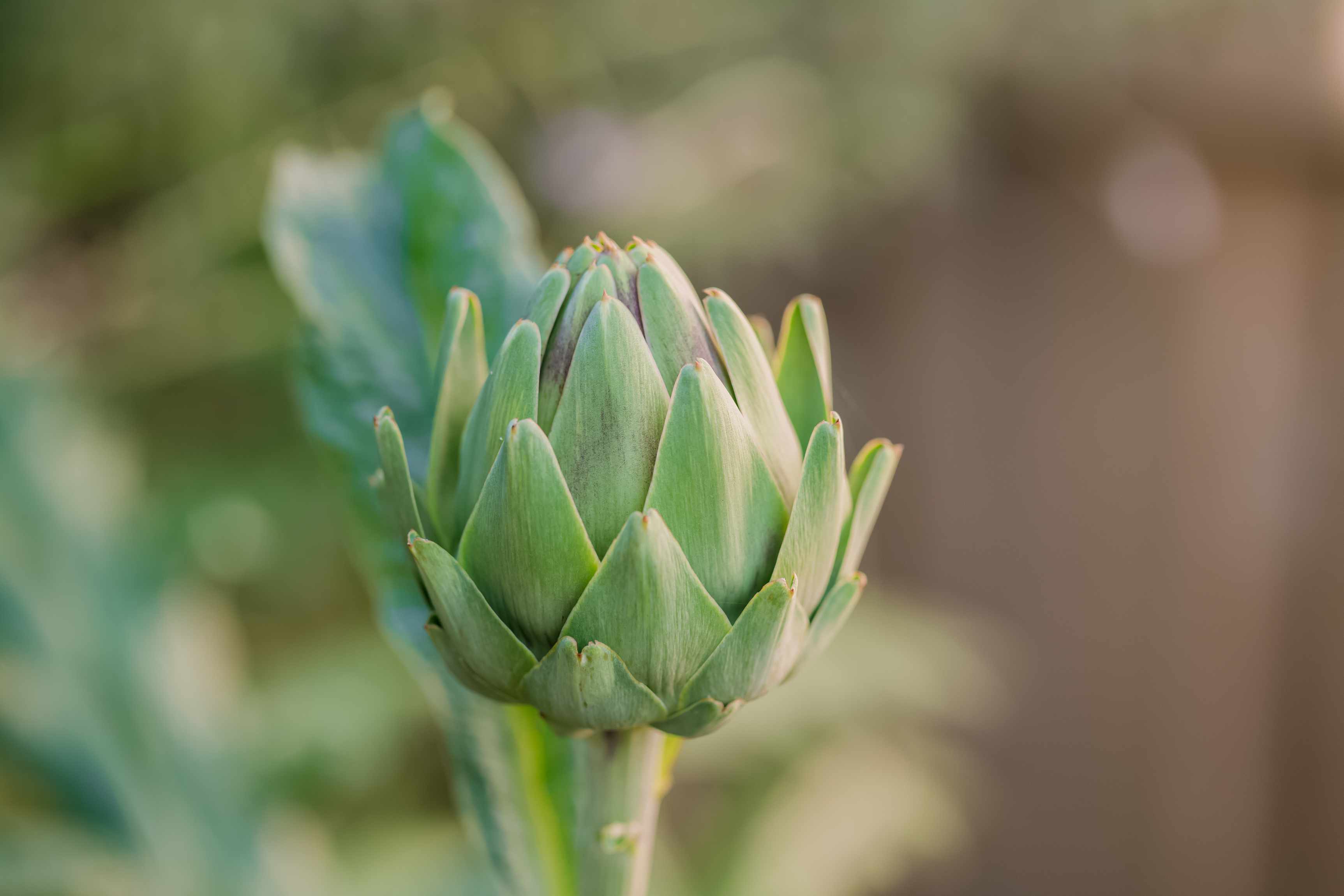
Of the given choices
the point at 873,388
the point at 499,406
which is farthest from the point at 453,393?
the point at 873,388

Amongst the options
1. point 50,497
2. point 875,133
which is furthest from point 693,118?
point 50,497

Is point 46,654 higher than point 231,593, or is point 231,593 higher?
point 231,593

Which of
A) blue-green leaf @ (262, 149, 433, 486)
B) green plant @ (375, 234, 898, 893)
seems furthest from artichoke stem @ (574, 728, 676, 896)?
blue-green leaf @ (262, 149, 433, 486)

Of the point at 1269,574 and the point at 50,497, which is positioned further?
the point at 1269,574

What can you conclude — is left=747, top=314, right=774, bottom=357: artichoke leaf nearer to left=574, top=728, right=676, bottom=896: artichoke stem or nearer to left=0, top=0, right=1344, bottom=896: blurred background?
left=574, top=728, right=676, bottom=896: artichoke stem

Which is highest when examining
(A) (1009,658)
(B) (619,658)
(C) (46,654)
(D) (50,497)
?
(A) (1009,658)

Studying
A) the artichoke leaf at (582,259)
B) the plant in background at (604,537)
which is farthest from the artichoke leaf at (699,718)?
the artichoke leaf at (582,259)

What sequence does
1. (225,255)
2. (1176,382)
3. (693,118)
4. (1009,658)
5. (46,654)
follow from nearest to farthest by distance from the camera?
1. (46,654)
2. (225,255)
3. (693,118)
4. (1176,382)
5. (1009,658)

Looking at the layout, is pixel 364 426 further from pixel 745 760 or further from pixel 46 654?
pixel 745 760
